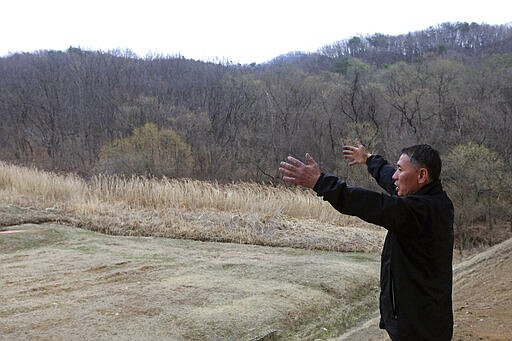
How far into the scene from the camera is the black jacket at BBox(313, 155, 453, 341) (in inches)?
94.5

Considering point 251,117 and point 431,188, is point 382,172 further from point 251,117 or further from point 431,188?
point 251,117

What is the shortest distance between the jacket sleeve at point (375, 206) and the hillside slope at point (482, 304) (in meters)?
1.96

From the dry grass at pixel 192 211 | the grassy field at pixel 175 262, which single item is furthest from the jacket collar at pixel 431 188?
the dry grass at pixel 192 211

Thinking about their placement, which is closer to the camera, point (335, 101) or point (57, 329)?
point (57, 329)

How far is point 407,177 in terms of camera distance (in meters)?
2.60

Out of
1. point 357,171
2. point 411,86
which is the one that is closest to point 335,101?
point 411,86

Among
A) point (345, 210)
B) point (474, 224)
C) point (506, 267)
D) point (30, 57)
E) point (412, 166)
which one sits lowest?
point (474, 224)

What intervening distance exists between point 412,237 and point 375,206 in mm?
305

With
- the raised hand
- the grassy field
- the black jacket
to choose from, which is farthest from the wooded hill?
the black jacket

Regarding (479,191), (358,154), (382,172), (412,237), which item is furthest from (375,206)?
(479,191)

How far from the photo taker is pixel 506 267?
5.54 meters

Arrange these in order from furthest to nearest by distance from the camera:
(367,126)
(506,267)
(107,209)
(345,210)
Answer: (367,126) < (107,209) < (506,267) < (345,210)

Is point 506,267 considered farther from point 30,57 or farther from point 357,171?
point 30,57

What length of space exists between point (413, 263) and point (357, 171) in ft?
78.5
